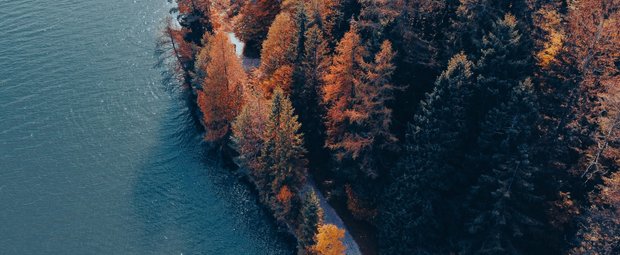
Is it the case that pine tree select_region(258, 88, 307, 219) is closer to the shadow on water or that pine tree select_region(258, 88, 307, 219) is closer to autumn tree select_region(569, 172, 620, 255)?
the shadow on water

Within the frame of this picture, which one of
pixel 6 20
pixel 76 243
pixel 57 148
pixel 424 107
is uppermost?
pixel 424 107

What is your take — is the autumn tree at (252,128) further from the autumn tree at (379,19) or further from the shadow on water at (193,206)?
the autumn tree at (379,19)

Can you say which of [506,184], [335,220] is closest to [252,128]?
[335,220]

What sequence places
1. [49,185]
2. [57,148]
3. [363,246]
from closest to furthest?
[363,246], [49,185], [57,148]

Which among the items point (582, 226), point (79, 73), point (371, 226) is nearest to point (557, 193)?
point (582, 226)

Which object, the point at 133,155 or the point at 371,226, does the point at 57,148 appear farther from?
the point at 371,226

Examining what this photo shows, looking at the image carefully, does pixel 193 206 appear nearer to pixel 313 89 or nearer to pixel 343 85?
pixel 313 89

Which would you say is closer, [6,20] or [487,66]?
[487,66]

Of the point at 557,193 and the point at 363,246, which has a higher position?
the point at 557,193
